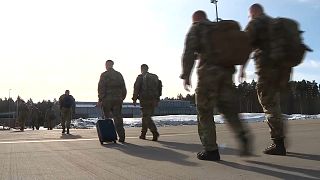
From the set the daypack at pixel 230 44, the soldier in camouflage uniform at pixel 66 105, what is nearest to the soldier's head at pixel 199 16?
the daypack at pixel 230 44

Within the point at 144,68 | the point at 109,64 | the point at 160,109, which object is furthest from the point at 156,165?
the point at 160,109

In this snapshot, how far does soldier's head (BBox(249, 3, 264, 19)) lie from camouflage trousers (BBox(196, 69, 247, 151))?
151 cm

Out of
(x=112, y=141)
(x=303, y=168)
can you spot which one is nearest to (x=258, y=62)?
(x=303, y=168)

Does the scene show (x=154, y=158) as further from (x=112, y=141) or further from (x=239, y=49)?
(x=112, y=141)

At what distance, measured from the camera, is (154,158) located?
755cm

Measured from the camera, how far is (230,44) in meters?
5.81

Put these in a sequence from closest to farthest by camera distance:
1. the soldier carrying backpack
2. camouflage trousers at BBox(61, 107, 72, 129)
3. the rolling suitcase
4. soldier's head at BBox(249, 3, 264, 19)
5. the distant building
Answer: the soldier carrying backpack
soldier's head at BBox(249, 3, 264, 19)
the rolling suitcase
camouflage trousers at BBox(61, 107, 72, 129)
the distant building

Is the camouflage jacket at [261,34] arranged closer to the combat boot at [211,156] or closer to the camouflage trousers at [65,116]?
the combat boot at [211,156]

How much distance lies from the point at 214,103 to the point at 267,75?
4.51ft

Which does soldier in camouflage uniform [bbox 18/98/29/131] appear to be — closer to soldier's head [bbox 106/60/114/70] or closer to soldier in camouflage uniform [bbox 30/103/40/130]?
soldier in camouflage uniform [bbox 30/103/40/130]

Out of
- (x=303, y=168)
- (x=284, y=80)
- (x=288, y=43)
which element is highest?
(x=288, y=43)

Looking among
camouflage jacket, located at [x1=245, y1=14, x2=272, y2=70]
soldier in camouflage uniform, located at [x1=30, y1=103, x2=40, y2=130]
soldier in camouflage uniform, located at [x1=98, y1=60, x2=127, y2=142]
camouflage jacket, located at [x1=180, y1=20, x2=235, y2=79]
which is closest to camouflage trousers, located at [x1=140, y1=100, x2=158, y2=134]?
soldier in camouflage uniform, located at [x1=98, y1=60, x2=127, y2=142]

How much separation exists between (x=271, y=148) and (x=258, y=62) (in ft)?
4.67

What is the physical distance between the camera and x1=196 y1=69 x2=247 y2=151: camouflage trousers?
5.82 m
